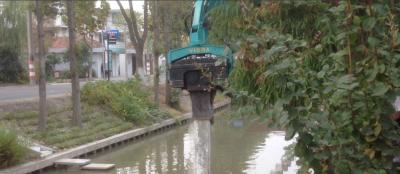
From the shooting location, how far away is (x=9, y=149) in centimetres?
1221

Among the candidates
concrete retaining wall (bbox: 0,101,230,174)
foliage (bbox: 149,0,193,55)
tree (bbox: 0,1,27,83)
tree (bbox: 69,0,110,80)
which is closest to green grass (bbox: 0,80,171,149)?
concrete retaining wall (bbox: 0,101,230,174)

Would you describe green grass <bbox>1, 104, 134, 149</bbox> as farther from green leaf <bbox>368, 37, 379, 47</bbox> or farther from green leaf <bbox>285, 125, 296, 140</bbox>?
green leaf <bbox>368, 37, 379, 47</bbox>

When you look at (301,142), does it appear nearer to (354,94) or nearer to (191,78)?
(354,94)

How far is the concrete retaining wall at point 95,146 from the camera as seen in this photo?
12.6m

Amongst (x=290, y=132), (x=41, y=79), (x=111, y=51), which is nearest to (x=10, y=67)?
(x=111, y=51)

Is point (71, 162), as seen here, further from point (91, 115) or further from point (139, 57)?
point (139, 57)

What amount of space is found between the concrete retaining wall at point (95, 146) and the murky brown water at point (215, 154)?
249mm

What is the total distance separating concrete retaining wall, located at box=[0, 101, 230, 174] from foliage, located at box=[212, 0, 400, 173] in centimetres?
987

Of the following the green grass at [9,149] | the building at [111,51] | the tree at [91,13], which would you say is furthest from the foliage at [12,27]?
the green grass at [9,149]

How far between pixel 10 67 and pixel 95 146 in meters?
22.8

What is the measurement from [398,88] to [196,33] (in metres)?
6.15

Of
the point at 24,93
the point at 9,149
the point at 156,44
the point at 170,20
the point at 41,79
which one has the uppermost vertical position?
the point at 170,20

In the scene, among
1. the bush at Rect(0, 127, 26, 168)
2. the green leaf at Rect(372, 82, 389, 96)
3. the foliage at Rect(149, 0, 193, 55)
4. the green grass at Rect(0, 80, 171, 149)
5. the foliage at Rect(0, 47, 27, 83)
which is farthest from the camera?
the foliage at Rect(0, 47, 27, 83)

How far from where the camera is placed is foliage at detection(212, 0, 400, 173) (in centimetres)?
249
